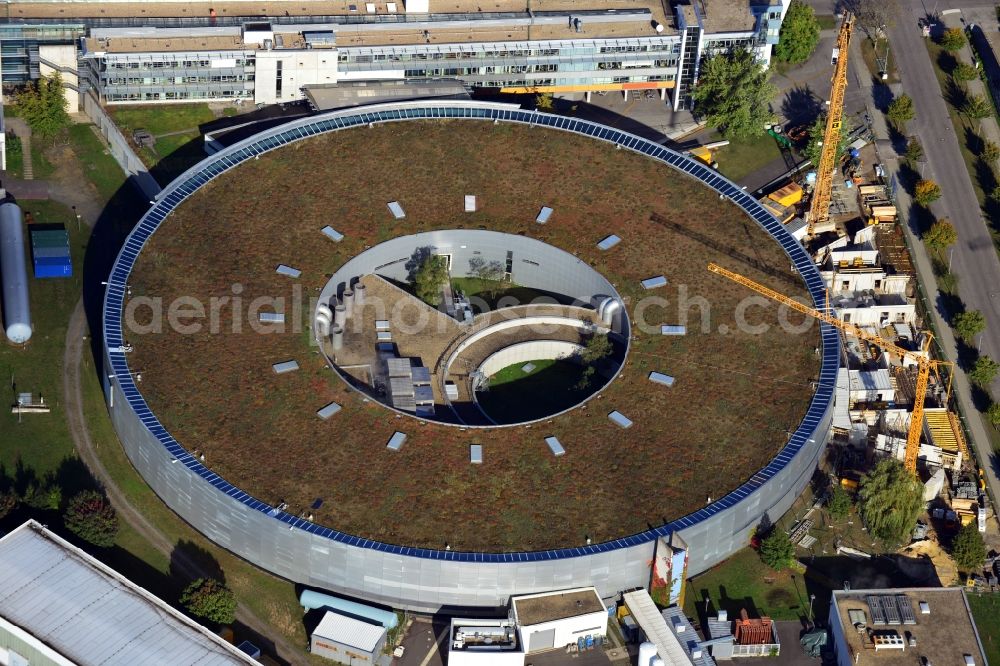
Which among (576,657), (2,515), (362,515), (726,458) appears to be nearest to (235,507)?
(362,515)

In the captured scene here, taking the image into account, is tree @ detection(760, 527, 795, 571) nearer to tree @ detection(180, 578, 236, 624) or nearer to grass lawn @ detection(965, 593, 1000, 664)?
grass lawn @ detection(965, 593, 1000, 664)

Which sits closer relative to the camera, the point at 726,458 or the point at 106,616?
the point at 106,616

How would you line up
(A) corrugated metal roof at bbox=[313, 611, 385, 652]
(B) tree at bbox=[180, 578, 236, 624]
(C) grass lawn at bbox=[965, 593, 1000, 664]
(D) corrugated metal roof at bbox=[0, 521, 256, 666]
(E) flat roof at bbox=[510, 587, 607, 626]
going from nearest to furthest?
1. (D) corrugated metal roof at bbox=[0, 521, 256, 666]
2. (A) corrugated metal roof at bbox=[313, 611, 385, 652]
3. (B) tree at bbox=[180, 578, 236, 624]
4. (E) flat roof at bbox=[510, 587, 607, 626]
5. (C) grass lawn at bbox=[965, 593, 1000, 664]

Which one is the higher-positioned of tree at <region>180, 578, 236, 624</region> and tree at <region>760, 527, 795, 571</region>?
tree at <region>760, 527, 795, 571</region>

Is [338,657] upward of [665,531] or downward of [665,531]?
downward

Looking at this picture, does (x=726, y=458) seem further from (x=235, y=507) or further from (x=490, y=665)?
(x=235, y=507)

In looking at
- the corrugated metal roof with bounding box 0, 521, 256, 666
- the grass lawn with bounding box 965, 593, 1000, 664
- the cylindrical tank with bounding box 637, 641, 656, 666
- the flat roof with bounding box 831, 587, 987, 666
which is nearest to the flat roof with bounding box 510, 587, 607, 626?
the cylindrical tank with bounding box 637, 641, 656, 666
